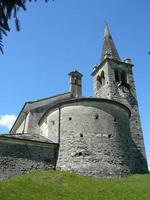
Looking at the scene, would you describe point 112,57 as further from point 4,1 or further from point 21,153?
point 4,1

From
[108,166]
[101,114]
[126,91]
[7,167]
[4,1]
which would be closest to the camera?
[4,1]

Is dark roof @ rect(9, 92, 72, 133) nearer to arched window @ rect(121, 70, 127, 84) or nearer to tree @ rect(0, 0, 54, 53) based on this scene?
arched window @ rect(121, 70, 127, 84)

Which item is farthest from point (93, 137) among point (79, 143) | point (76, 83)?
point (76, 83)

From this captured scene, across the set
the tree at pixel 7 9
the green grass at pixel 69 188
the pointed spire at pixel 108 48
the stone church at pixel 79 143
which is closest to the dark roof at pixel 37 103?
the stone church at pixel 79 143

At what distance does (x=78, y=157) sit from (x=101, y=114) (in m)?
3.58

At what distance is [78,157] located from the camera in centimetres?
1942

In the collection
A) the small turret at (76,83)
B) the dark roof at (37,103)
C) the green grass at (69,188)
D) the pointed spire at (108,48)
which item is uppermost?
the pointed spire at (108,48)

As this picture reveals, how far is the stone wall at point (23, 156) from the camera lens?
18.2 m

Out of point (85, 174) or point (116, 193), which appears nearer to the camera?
point (116, 193)

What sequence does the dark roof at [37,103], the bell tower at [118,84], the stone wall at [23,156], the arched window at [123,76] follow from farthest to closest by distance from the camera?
the arched window at [123,76], the dark roof at [37,103], the bell tower at [118,84], the stone wall at [23,156]

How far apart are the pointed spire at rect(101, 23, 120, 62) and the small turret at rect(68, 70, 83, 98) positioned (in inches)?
135

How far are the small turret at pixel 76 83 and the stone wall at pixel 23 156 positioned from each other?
9322mm

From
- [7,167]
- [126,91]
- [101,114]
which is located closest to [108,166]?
[101,114]

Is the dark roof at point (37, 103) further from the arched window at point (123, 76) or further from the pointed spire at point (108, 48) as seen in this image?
the pointed spire at point (108, 48)
